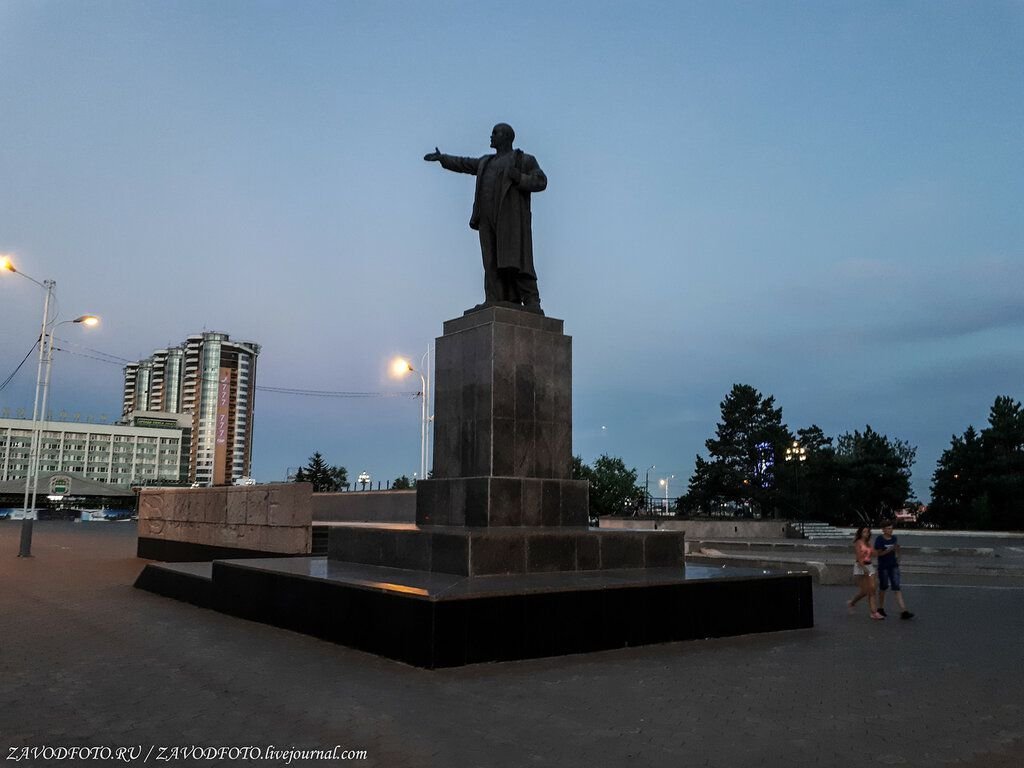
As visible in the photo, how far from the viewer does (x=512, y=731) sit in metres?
5.24

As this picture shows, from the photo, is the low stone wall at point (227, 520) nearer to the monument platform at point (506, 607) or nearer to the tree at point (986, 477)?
the monument platform at point (506, 607)

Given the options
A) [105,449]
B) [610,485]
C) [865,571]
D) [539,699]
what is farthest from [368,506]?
[105,449]

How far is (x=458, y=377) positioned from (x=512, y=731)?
6684 mm

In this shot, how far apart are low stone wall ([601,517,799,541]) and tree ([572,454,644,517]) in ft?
77.2

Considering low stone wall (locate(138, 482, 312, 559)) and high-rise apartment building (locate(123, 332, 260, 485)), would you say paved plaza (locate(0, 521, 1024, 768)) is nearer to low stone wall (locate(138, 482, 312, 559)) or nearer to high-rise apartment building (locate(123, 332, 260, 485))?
low stone wall (locate(138, 482, 312, 559))

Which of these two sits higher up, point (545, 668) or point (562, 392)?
point (562, 392)

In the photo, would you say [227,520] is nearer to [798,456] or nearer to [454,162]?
[454,162]

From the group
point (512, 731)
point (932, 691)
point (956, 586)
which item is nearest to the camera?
point (512, 731)

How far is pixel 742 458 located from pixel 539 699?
61725 millimetres

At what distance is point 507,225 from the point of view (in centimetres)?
1180

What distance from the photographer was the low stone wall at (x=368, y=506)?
75.6ft

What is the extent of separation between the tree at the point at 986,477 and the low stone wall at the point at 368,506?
41.8m

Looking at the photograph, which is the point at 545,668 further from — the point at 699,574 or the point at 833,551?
the point at 833,551

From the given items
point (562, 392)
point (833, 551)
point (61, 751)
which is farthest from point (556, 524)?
point (833, 551)
